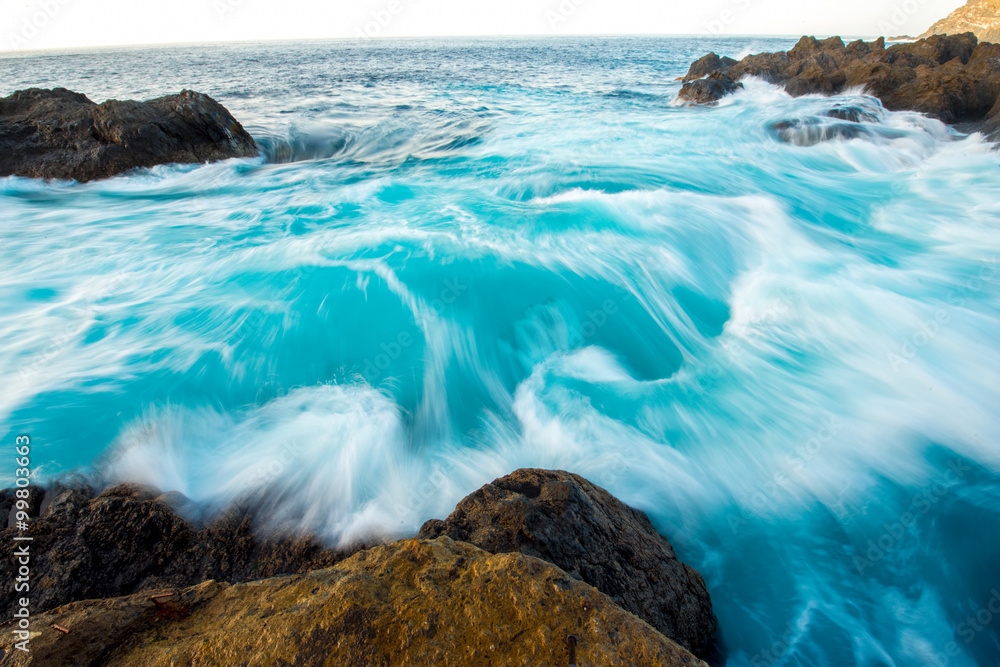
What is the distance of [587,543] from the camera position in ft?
6.20

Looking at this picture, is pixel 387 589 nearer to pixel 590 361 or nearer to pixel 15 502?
pixel 15 502

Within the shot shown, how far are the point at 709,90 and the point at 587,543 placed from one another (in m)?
18.9

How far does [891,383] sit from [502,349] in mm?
A: 3220

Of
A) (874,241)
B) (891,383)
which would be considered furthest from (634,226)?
(891,383)

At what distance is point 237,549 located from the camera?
2211 millimetres

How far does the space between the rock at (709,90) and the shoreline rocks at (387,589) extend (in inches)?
723

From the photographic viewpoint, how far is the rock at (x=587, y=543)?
5.86ft

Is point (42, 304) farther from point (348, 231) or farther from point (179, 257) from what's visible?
point (348, 231)

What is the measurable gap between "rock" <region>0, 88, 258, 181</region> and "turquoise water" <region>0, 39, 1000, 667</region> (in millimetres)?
481

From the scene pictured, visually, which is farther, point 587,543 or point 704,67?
point 704,67

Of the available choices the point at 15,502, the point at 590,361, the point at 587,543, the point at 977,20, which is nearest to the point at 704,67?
the point at 590,361

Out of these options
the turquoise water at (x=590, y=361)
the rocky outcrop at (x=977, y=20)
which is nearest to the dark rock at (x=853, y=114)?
the turquoise water at (x=590, y=361)

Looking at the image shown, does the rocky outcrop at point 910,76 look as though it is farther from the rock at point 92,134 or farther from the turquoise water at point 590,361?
the rock at point 92,134

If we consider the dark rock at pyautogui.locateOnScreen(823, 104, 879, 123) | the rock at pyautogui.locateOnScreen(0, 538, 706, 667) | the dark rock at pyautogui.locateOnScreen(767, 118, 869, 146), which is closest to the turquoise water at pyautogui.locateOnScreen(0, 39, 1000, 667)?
the rock at pyautogui.locateOnScreen(0, 538, 706, 667)
